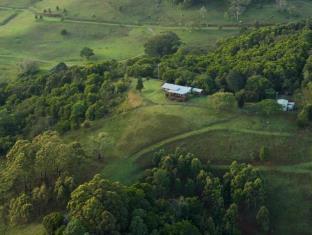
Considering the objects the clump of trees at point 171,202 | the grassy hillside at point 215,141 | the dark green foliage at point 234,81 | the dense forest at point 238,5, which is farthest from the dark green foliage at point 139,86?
the dense forest at point 238,5

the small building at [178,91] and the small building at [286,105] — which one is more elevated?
the small building at [178,91]

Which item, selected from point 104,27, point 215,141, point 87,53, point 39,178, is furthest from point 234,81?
point 104,27

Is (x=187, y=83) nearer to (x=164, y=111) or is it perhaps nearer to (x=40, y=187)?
Result: (x=164, y=111)

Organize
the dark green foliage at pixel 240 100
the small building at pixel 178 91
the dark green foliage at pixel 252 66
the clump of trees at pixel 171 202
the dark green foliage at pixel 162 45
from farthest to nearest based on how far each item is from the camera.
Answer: the dark green foliage at pixel 162 45
the dark green foliage at pixel 252 66
the small building at pixel 178 91
the dark green foliage at pixel 240 100
the clump of trees at pixel 171 202

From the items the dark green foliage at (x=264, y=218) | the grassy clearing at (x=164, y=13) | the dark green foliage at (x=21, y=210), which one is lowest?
the dark green foliage at (x=264, y=218)

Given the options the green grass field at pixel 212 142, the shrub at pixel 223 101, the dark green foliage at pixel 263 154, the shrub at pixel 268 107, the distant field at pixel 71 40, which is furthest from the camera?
the distant field at pixel 71 40

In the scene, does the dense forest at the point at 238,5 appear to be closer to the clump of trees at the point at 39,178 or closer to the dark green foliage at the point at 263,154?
the dark green foliage at the point at 263,154

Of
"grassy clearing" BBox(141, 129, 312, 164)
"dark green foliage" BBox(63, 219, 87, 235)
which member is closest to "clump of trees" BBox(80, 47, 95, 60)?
"grassy clearing" BBox(141, 129, 312, 164)

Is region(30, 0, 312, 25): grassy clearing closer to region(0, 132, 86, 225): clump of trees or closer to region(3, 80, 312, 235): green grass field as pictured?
region(3, 80, 312, 235): green grass field
